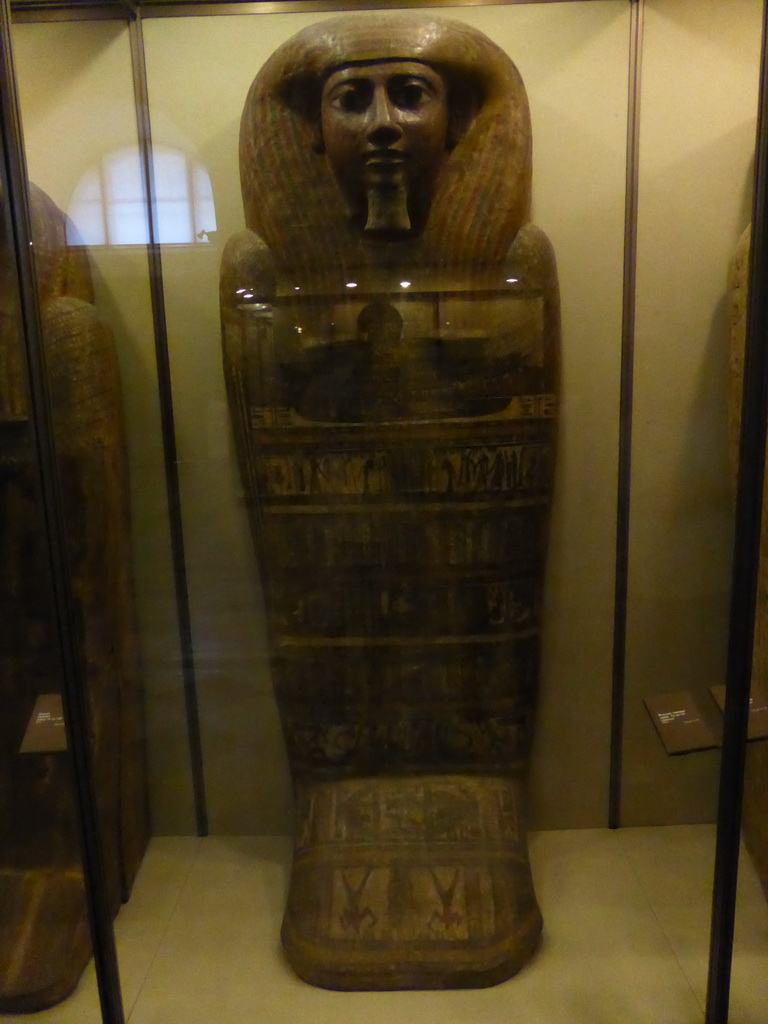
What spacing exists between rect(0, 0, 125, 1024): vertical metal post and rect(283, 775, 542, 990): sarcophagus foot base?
0.41m

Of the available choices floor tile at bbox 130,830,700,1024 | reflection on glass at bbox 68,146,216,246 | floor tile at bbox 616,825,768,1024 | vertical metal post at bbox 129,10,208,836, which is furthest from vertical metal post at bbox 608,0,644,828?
vertical metal post at bbox 129,10,208,836

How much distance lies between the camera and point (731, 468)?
197 cm

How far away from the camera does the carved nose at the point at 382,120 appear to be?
1661mm

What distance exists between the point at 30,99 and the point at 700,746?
1.92m

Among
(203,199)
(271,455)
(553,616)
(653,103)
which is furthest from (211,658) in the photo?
(653,103)

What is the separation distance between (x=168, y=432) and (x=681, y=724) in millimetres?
1364

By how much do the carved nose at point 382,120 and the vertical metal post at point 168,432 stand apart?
Answer: 1.73 ft

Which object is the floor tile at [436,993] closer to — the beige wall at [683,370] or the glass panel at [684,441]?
the glass panel at [684,441]

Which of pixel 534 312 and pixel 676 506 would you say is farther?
pixel 676 506

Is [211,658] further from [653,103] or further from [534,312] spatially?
[653,103]

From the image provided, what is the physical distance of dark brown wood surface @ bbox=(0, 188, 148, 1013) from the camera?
1774 millimetres

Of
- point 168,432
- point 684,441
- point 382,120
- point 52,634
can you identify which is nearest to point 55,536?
point 52,634

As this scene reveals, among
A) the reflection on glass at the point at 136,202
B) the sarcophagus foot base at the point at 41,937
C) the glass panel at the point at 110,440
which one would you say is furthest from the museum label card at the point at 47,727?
the reflection on glass at the point at 136,202

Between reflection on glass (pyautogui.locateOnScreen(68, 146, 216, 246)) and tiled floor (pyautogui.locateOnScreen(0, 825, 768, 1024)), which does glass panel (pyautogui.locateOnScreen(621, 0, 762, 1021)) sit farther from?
reflection on glass (pyautogui.locateOnScreen(68, 146, 216, 246))
